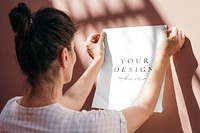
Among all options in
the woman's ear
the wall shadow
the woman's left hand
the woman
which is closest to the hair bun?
the woman

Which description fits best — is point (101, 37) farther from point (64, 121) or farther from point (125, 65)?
point (64, 121)

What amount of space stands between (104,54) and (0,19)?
510mm

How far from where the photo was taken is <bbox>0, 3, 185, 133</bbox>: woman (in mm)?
699

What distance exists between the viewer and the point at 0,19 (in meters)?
1.20

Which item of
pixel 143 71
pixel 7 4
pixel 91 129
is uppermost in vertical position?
pixel 7 4

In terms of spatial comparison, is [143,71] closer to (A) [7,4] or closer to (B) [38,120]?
(B) [38,120]

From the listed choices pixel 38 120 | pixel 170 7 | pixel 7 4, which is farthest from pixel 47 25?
pixel 7 4

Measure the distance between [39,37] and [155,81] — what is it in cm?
31

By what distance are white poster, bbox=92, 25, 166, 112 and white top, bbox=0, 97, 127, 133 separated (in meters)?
0.16

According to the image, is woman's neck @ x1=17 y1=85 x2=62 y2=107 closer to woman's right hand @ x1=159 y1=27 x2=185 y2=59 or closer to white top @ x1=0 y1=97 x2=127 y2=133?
white top @ x1=0 y1=97 x2=127 y2=133

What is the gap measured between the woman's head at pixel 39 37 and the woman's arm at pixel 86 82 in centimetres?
19

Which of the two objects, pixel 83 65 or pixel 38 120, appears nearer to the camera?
pixel 38 120

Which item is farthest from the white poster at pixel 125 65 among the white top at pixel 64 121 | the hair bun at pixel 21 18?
the hair bun at pixel 21 18

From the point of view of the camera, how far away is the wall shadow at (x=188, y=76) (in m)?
0.79
